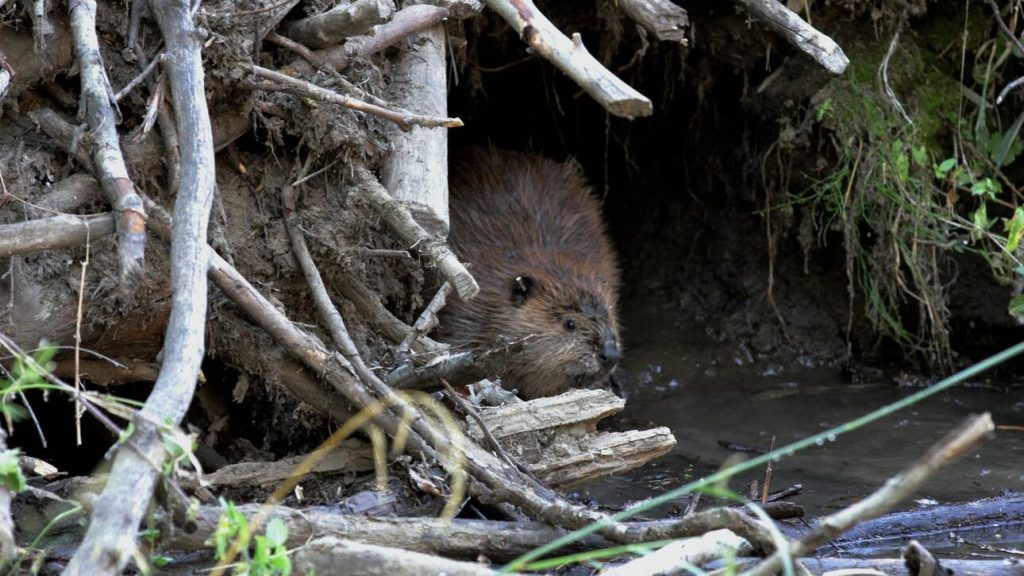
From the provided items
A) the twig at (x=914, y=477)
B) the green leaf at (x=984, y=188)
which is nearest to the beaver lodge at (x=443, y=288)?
the twig at (x=914, y=477)

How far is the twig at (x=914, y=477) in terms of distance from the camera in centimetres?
166

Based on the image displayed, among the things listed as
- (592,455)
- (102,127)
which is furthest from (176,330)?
(592,455)

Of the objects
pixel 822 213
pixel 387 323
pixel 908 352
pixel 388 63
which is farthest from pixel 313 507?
pixel 908 352

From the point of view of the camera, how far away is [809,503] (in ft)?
12.3

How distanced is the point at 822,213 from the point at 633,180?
1.40 m

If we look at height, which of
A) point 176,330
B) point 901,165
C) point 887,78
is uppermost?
point 887,78

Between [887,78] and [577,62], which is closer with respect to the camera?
[577,62]

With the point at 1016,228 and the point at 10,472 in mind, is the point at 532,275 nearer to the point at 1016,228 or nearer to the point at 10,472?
the point at 1016,228

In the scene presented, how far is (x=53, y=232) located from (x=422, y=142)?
51.4 inches

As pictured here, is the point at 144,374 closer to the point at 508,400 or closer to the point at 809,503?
the point at 508,400

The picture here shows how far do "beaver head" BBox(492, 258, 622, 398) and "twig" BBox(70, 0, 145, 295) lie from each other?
2.37 metres

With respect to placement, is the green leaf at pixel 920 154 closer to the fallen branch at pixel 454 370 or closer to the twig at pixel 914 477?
the fallen branch at pixel 454 370

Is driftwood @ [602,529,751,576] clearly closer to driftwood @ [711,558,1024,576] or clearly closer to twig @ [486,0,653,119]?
driftwood @ [711,558,1024,576]

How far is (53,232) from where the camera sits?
2.57 m
